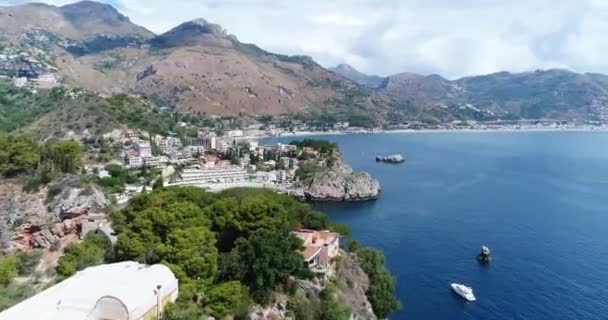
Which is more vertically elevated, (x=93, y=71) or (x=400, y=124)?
(x=93, y=71)

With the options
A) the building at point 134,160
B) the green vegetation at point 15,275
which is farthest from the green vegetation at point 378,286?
the building at point 134,160

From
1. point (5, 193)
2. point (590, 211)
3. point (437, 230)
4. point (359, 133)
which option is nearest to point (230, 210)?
point (5, 193)

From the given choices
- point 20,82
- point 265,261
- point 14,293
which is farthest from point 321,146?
point 14,293

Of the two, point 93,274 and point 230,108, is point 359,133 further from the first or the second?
point 93,274

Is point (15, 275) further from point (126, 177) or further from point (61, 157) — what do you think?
point (126, 177)

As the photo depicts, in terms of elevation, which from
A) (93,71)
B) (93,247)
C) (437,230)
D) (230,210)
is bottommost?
(437,230)

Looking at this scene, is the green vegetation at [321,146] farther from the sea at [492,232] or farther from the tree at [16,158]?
the tree at [16,158]
